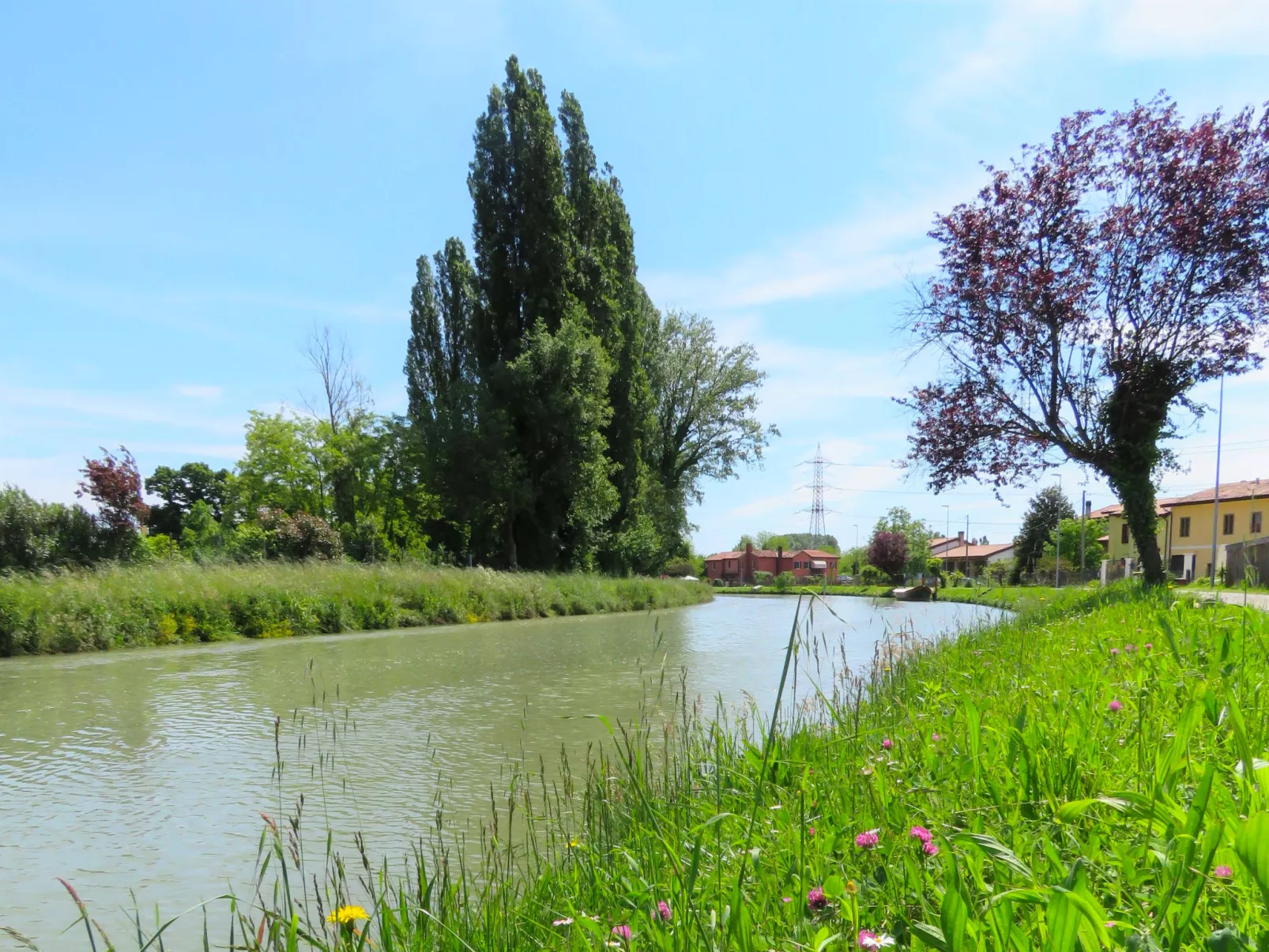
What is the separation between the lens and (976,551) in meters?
85.3

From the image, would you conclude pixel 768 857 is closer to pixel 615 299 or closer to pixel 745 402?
pixel 615 299

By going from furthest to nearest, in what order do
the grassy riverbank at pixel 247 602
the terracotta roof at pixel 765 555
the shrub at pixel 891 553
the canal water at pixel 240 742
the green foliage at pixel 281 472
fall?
1. the terracotta roof at pixel 765 555
2. the shrub at pixel 891 553
3. the green foliage at pixel 281 472
4. the grassy riverbank at pixel 247 602
5. the canal water at pixel 240 742

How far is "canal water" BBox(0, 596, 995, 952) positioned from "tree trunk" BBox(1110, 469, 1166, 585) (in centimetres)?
469

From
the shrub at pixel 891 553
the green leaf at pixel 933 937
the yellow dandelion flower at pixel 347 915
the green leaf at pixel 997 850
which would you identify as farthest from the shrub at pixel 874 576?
the green leaf at pixel 933 937

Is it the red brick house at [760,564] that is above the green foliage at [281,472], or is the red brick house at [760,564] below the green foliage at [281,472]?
below

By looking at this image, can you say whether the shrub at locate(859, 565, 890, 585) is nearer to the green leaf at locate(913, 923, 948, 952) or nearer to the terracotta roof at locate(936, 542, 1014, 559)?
the terracotta roof at locate(936, 542, 1014, 559)

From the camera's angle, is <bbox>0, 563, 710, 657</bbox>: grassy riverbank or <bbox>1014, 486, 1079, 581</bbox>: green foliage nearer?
<bbox>0, 563, 710, 657</bbox>: grassy riverbank

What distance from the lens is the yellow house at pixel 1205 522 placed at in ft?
134

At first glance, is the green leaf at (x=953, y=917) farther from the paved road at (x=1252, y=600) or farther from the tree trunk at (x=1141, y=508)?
the tree trunk at (x=1141, y=508)

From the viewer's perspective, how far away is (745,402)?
3859 cm

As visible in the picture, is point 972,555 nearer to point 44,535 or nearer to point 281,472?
point 281,472

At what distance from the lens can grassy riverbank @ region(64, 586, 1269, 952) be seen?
1374 millimetres

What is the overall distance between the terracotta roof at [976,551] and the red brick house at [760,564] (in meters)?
12.5

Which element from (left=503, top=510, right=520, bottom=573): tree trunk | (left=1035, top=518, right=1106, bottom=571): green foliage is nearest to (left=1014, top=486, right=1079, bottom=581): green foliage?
(left=1035, top=518, right=1106, bottom=571): green foliage
